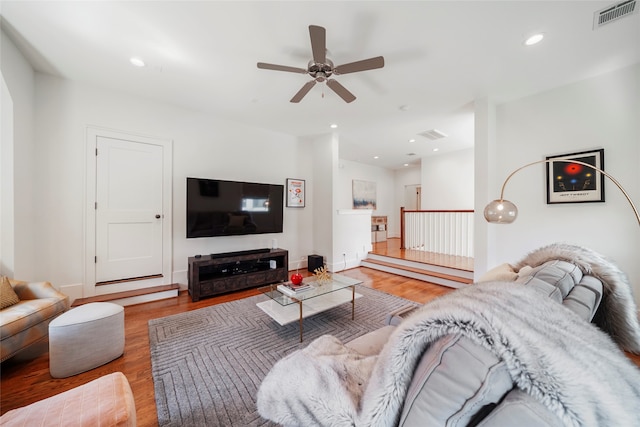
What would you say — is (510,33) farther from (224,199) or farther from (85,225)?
(85,225)

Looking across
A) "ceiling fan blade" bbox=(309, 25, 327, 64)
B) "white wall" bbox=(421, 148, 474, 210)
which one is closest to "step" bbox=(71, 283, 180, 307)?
"ceiling fan blade" bbox=(309, 25, 327, 64)

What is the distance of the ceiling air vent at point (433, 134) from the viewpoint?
439 cm

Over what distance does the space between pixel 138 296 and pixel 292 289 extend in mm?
2063

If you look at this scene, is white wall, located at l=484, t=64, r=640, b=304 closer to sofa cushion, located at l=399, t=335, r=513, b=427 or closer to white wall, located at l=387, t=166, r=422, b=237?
sofa cushion, located at l=399, t=335, r=513, b=427

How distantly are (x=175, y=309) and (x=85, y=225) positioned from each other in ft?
4.87

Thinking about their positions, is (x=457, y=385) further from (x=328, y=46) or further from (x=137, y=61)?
(x=137, y=61)

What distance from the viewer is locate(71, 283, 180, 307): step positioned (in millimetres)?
2725

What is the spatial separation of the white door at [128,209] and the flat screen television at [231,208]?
0.49 meters

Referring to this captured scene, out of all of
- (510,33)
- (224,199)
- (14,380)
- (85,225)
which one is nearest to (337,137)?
(224,199)

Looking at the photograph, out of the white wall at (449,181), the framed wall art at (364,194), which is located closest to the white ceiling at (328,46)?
the white wall at (449,181)

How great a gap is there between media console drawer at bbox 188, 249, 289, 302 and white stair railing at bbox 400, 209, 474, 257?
3212 mm

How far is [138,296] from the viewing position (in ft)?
9.51

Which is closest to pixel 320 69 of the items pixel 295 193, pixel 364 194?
pixel 295 193

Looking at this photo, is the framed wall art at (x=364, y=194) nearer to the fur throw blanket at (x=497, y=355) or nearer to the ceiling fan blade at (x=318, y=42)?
the ceiling fan blade at (x=318, y=42)
